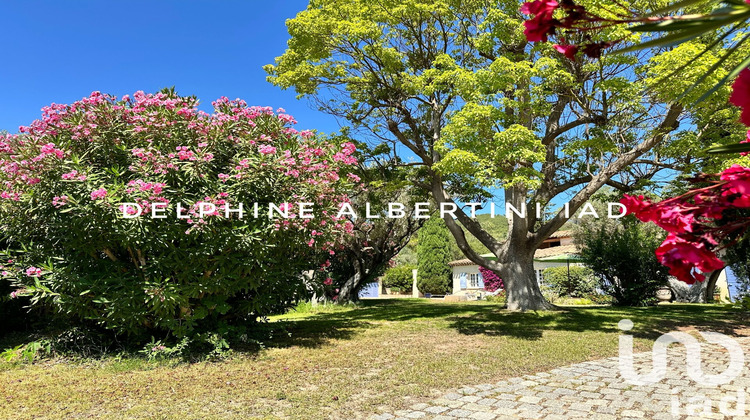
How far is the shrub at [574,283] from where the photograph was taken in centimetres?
1841

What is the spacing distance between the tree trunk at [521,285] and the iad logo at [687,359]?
413 centimetres

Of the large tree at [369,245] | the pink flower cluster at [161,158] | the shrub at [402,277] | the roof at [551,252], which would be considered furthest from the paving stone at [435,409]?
the shrub at [402,277]

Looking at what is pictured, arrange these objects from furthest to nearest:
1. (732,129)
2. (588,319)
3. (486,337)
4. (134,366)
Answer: (588,319), (732,129), (486,337), (134,366)

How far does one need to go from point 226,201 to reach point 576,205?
9.86m

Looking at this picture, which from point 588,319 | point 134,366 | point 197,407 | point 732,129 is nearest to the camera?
point 197,407

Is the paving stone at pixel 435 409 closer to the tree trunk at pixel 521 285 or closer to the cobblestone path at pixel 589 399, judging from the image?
the cobblestone path at pixel 589 399

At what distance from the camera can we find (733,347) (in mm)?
7551

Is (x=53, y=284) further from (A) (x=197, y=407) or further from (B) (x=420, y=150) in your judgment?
(B) (x=420, y=150)

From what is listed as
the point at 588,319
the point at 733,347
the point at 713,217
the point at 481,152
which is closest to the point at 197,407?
the point at 713,217

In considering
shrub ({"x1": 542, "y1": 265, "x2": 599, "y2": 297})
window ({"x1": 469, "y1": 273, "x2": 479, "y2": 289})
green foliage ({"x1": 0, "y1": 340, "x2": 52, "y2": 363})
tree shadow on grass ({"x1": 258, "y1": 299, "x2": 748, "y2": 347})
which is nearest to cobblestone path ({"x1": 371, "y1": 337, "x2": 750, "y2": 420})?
tree shadow on grass ({"x1": 258, "y1": 299, "x2": 748, "y2": 347})

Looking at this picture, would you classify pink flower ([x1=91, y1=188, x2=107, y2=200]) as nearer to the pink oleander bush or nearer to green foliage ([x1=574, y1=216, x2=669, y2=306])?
the pink oleander bush

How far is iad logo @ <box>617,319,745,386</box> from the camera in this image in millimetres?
5363

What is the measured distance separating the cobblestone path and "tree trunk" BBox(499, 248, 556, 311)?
786 cm

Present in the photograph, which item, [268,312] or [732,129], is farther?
[732,129]
